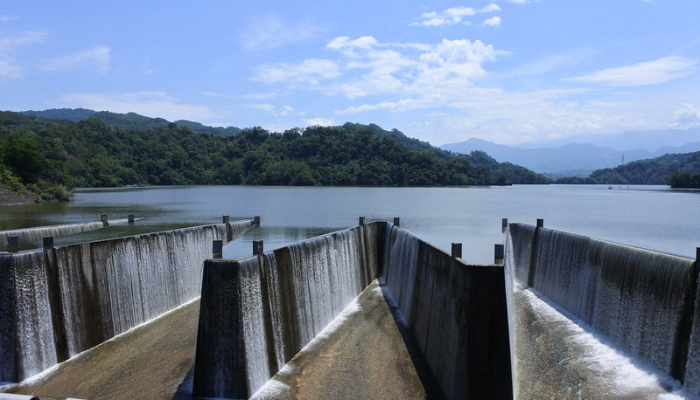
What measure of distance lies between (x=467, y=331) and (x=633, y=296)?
198 inches

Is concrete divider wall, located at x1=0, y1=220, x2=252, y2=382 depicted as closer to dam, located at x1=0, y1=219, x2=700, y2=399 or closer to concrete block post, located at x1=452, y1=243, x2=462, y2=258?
dam, located at x1=0, y1=219, x2=700, y2=399

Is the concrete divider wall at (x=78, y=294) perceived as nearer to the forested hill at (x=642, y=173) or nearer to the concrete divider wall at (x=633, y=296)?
the concrete divider wall at (x=633, y=296)

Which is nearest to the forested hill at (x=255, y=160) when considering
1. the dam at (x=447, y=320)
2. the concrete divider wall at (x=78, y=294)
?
the concrete divider wall at (x=78, y=294)

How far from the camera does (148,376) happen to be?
10195 mm

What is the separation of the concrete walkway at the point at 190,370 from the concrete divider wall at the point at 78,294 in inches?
16.2

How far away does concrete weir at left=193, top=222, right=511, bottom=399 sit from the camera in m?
8.53

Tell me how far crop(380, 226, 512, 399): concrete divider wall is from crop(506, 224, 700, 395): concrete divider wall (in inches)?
113

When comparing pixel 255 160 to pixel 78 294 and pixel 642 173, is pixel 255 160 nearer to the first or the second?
pixel 78 294

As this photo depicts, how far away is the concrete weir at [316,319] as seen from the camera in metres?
8.53

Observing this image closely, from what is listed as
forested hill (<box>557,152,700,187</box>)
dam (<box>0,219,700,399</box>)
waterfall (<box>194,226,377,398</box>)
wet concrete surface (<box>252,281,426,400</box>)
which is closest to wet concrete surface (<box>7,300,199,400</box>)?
dam (<box>0,219,700,399</box>)

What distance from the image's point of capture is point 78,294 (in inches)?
447

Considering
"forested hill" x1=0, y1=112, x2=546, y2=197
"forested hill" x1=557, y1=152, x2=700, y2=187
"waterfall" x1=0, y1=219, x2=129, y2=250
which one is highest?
"forested hill" x1=0, y1=112, x2=546, y2=197

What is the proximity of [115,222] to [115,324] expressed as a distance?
13.3 metres

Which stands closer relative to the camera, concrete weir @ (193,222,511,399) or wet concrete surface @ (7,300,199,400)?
concrete weir @ (193,222,511,399)
